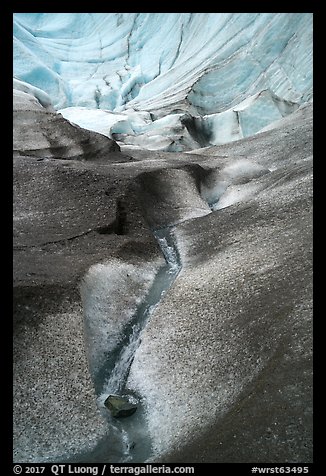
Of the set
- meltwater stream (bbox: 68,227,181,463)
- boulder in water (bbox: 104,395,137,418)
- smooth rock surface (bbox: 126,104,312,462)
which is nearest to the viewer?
smooth rock surface (bbox: 126,104,312,462)

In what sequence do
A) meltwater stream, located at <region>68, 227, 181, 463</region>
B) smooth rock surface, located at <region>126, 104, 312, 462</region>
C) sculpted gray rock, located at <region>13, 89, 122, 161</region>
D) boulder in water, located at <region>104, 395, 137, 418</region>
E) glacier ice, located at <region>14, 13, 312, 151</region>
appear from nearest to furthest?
smooth rock surface, located at <region>126, 104, 312, 462</region> → meltwater stream, located at <region>68, 227, 181, 463</region> → boulder in water, located at <region>104, 395, 137, 418</region> → sculpted gray rock, located at <region>13, 89, 122, 161</region> → glacier ice, located at <region>14, 13, 312, 151</region>

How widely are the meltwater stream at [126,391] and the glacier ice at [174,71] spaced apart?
19.5 meters

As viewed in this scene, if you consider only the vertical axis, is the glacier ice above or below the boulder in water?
above

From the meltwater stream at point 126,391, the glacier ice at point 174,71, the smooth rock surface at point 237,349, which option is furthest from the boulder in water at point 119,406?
the glacier ice at point 174,71

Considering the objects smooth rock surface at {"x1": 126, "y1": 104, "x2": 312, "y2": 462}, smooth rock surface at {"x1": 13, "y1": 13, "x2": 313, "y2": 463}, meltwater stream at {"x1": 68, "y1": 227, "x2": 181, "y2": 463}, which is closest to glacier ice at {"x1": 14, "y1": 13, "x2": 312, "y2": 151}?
smooth rock surface at {"x1": 13, "y1": 13, "x2": 313, "y2": 463}

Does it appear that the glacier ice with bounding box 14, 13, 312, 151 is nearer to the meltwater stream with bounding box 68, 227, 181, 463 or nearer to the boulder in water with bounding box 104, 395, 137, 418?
the meltwater stream with bounding box 68, 227, 181, 463

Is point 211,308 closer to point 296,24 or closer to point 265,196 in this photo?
point 265,196

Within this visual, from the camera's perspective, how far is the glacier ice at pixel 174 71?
34.0 m

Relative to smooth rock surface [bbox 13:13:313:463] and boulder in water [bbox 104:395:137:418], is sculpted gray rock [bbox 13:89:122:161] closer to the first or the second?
smooth rock surface [bbox 13:13:313:463]

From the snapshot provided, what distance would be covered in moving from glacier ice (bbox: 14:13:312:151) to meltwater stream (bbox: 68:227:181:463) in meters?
19.5

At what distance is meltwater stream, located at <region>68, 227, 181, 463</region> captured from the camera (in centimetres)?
813

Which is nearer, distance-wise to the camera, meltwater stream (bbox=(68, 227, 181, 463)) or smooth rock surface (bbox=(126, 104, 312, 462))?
smooth rock surface (bbox=(126, 104, 312, 462))

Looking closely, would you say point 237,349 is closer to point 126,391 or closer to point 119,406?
point 126,391
